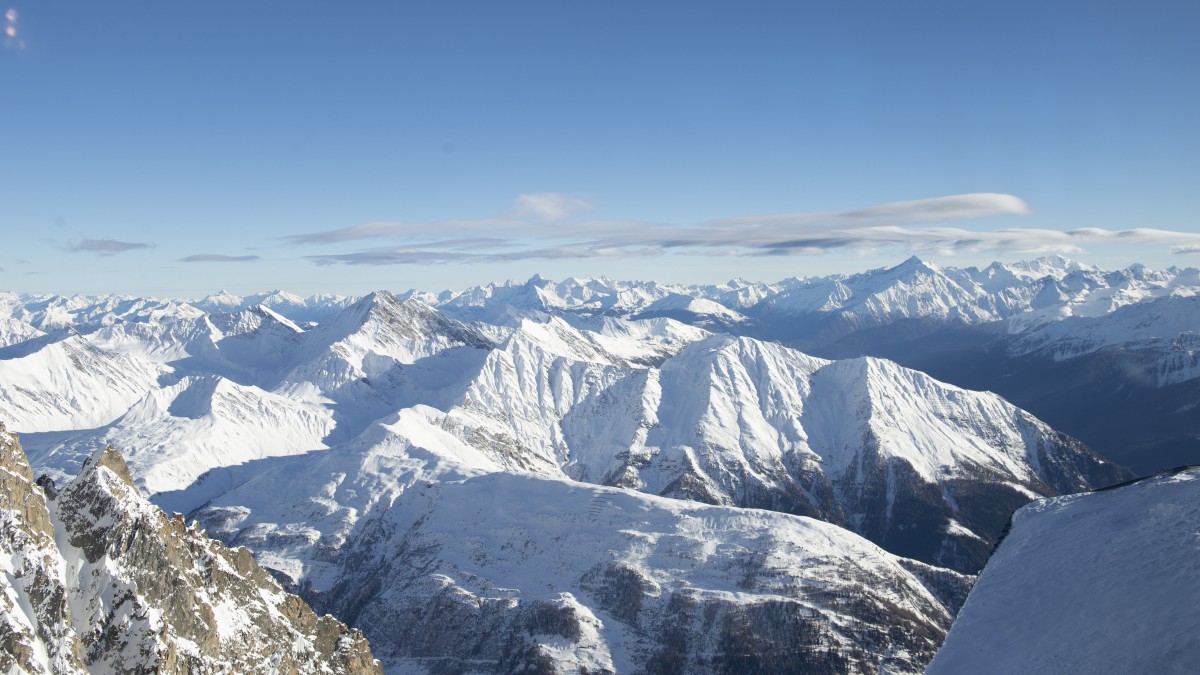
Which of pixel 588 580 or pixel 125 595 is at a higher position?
pixel 125 595

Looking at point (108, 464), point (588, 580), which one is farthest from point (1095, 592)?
point (588, 580)

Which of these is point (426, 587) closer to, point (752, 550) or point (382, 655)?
point (382, 655)

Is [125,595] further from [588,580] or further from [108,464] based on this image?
[588,580]

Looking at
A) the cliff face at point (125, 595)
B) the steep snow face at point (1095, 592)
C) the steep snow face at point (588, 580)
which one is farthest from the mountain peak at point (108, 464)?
the steep snow face at point (588, 580)

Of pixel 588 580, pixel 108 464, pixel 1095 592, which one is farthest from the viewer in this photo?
pixel 588 580

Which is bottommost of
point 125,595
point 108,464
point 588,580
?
point 588,580

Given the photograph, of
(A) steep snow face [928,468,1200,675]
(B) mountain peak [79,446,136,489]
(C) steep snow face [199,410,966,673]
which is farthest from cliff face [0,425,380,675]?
(C) steep snow face [199,410,966,673]

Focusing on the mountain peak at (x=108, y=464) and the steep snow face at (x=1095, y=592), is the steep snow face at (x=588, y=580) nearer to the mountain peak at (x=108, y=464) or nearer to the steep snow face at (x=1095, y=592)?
the mountain peak at (x=108, y=464)
